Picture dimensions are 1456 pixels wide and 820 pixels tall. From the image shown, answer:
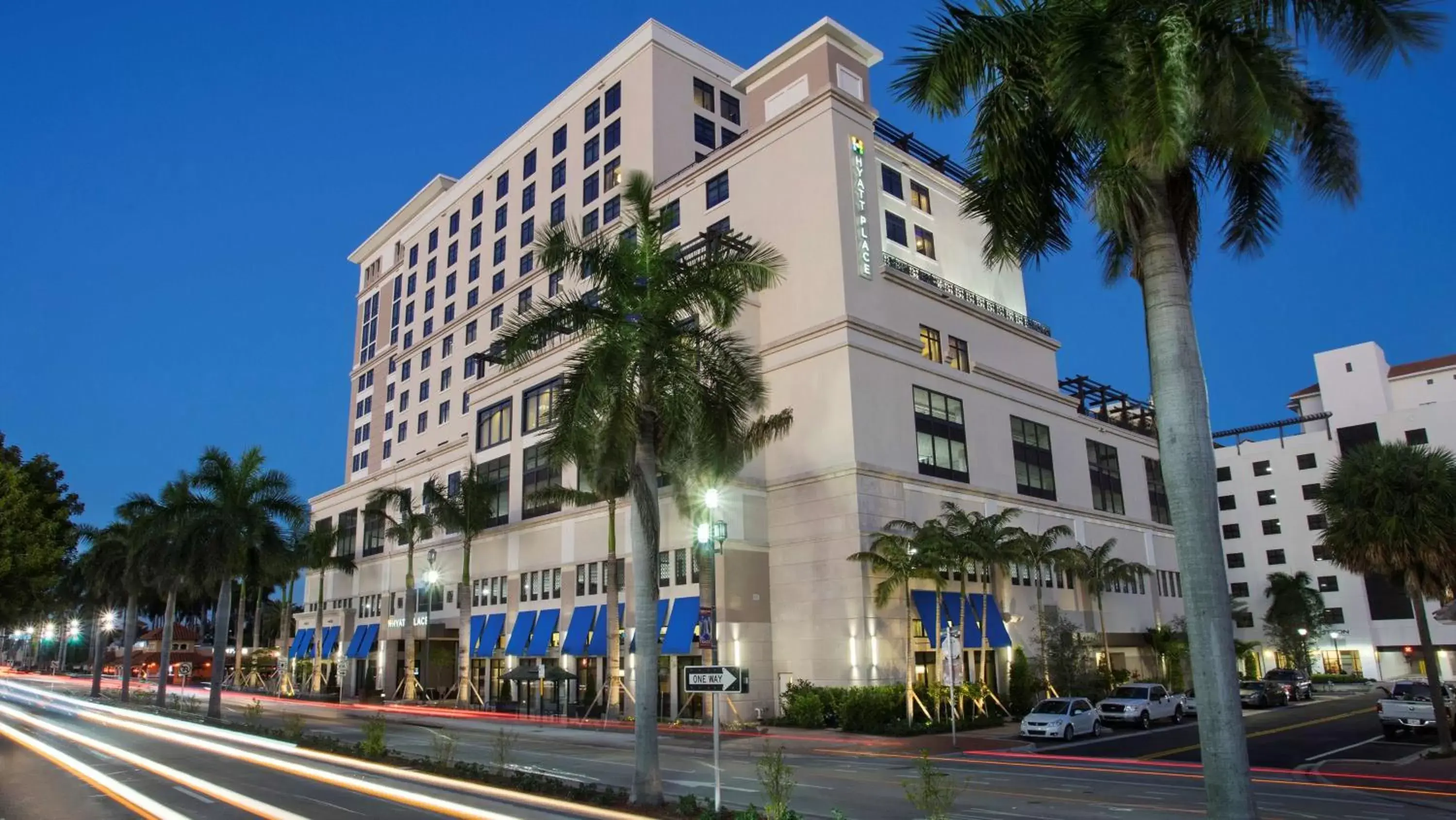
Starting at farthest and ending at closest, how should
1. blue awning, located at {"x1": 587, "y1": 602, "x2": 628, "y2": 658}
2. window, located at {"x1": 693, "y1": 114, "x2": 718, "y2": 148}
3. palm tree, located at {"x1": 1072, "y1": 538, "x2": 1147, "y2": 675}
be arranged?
window, located at {"x1": 693, "y1": 114, "x2": 718, "y2": 148} < palm tree, located at {"x1": 1072, "y1": 538, "x2": 1147, "y2": 675} < blue awning, located at {"x1": 587, "y1": 602, "x2": 628, "y2": 658}

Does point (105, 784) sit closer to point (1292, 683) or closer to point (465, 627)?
point (465, 627)

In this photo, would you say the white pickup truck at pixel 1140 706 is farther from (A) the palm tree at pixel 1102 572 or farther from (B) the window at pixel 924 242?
(B) the window at pixel 924 242

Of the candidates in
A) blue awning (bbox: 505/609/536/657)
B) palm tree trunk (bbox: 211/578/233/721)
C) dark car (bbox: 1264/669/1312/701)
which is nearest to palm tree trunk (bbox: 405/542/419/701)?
blue awning (bbox: 505/609/536/657)

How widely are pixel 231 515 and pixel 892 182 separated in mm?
38157

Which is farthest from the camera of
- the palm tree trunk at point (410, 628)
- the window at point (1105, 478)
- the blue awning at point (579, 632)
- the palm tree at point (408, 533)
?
the palm tree trunk at point (410, 628)

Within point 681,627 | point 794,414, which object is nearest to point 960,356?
point 794,414

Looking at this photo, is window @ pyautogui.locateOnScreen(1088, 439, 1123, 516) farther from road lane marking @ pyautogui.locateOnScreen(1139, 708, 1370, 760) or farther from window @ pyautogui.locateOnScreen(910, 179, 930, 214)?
window @ pyautogui.locateOnScreen(910, 179, 930, 214)

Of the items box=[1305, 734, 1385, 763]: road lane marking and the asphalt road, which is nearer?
the asphalt road

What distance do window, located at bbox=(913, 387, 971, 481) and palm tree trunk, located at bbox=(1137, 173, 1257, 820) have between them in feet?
115

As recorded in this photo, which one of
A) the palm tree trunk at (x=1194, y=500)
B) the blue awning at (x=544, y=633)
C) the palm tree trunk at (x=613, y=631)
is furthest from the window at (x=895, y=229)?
the palm tree trunk at (x=1194, y=500)

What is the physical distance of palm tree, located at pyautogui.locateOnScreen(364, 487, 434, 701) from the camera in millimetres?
60750

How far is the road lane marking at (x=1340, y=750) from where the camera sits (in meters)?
27.0

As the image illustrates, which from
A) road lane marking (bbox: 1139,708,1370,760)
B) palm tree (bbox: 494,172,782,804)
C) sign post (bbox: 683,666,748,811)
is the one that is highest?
palm tree (bbox: 494,172,782,804)

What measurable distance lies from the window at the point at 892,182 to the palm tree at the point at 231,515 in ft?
115
